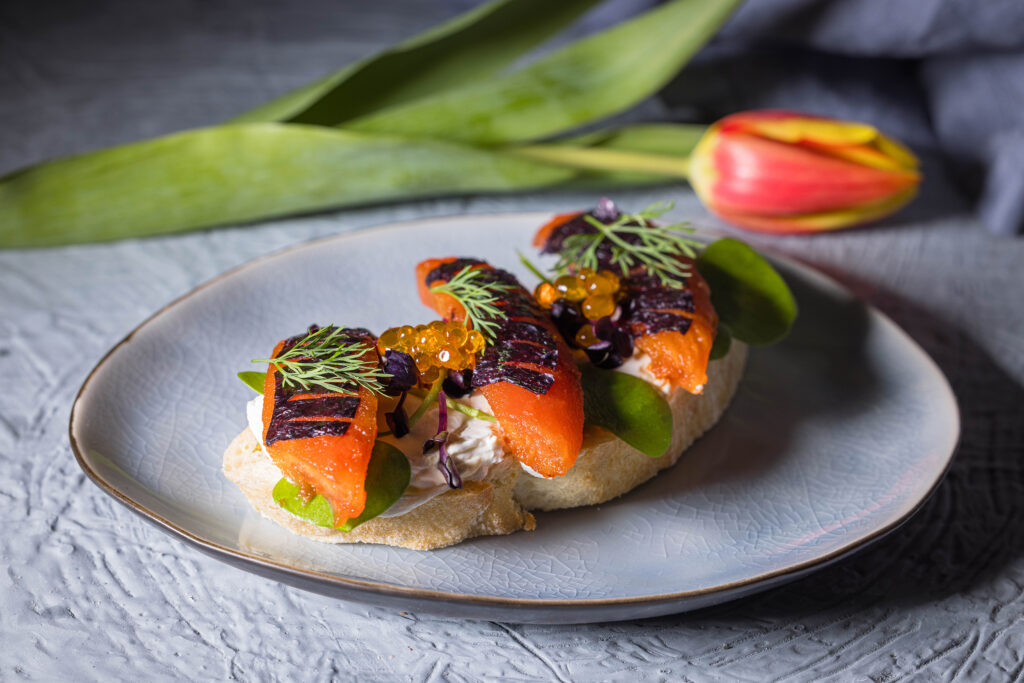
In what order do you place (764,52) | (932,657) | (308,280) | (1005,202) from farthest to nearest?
(764,52), (1005,202), (308,280), (932,657)

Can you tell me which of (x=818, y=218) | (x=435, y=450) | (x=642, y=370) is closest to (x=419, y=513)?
(x=435, y=450)

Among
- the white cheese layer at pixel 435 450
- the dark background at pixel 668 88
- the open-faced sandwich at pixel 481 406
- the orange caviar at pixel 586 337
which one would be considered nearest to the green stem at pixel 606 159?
the dark background at pixel 668 88

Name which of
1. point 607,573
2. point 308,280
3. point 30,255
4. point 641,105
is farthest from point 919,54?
point 30,255

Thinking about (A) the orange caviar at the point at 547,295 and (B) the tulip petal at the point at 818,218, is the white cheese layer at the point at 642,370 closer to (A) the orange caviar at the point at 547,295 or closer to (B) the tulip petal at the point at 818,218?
(A) the orange caviar at the point at 547,295

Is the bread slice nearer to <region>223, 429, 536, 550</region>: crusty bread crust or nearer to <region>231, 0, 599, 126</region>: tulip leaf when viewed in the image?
<region>223, 429, 536, 550</region>: crusty bread crust

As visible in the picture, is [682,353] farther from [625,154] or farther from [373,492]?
[625,154]

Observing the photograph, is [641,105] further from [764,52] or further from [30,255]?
[30,255]

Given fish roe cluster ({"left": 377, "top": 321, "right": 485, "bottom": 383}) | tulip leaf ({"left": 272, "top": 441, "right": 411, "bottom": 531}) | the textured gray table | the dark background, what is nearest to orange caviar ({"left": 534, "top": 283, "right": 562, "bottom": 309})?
fish roe cluster ({"left": 377, "top": 321, "right": 485, "bottom": 383})
